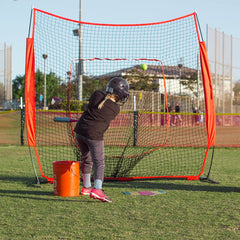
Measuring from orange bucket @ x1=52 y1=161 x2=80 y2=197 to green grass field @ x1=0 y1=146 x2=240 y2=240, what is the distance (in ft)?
0.39

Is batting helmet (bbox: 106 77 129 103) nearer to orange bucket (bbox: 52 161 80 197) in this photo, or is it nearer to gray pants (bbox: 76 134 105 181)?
gray pants (bbox: 76 134 105 181)

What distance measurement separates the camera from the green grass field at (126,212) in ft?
11.2

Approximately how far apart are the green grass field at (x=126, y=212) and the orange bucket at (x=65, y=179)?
4.7 inches

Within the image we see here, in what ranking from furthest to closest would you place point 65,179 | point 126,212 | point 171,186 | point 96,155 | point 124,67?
point 124,67, point 171,186, point 65,179, point 96,155, point 126,212

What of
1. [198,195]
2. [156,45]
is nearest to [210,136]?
[198,195]

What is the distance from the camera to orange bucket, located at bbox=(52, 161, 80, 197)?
504cm

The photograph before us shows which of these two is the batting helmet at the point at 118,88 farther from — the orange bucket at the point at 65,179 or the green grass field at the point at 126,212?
the green grass field at the point at 126,212

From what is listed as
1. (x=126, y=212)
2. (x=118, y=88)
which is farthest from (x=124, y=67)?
(x=126, y=212)

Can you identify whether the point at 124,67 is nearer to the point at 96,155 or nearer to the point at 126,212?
the point at 96,155

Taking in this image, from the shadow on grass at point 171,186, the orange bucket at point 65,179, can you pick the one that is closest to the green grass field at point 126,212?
the shadow on grass at point 171,186

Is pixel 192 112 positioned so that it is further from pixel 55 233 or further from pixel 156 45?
pixel 55 233

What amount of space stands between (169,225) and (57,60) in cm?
391

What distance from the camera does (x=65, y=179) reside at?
16.5 ft

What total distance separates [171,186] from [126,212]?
1849mm
